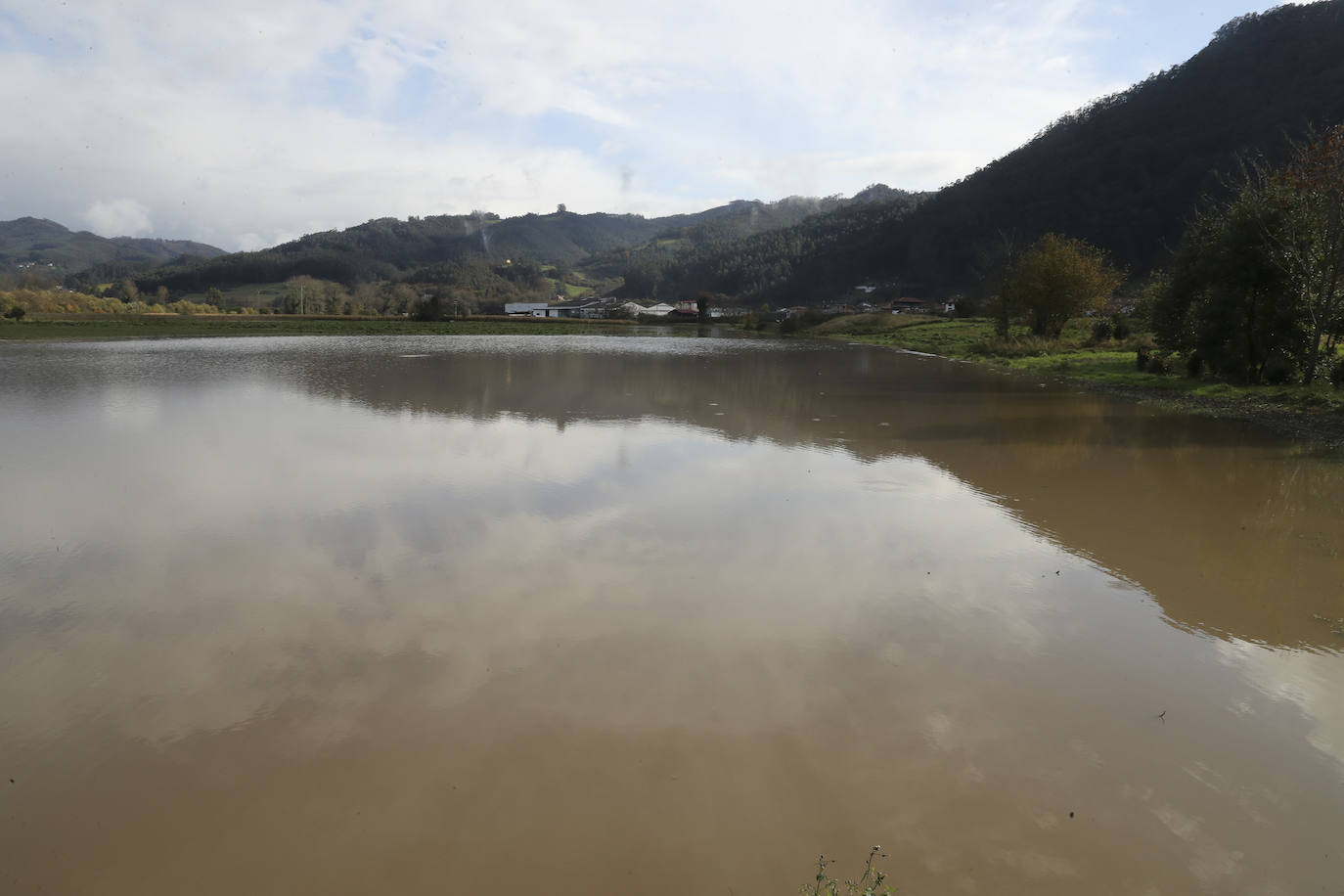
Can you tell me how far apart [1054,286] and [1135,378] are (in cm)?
1673

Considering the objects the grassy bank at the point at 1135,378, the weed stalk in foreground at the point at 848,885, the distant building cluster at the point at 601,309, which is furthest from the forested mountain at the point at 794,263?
the weed stalk in foreground at the point at 848,885

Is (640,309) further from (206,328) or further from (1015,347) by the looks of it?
(1015,347)

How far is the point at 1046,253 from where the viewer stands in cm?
4181

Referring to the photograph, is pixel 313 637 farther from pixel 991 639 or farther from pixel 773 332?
pixel 773 332

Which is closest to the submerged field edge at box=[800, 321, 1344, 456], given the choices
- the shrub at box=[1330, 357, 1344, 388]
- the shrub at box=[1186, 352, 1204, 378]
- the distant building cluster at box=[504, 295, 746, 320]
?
the shrub at box=[1186, 352, 1204, 378]

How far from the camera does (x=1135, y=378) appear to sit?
26.4m

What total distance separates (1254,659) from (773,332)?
79173 millimetres

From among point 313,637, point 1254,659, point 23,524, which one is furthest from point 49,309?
point 1254,659

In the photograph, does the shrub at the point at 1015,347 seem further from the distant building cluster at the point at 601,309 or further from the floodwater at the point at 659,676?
the distant building cluster at the point at 601,309

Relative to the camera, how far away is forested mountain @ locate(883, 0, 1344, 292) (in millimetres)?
95188

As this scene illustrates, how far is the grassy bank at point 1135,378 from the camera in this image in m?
17.2

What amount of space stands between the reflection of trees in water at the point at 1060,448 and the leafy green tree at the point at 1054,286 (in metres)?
13.5

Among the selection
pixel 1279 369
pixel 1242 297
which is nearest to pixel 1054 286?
pixel 1242 297

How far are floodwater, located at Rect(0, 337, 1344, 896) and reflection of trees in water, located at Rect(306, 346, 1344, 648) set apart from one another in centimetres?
11
